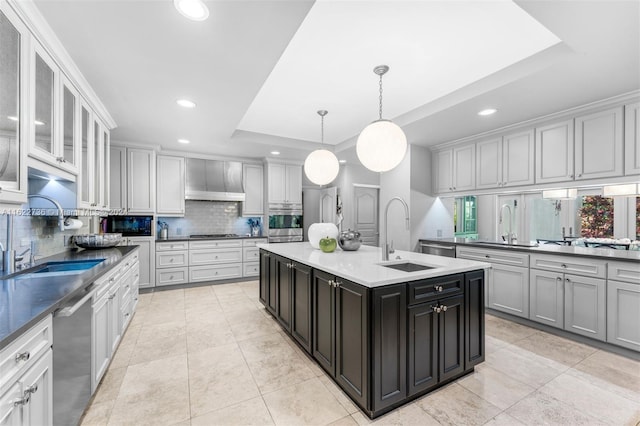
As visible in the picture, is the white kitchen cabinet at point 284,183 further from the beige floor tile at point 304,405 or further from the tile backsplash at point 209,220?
the beige floor tile at point 304,405

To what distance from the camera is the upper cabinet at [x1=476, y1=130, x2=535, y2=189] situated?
3.36 metres

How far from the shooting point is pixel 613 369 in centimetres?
225

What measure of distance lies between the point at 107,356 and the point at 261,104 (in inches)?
113

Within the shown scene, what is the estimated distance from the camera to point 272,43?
1837 mm

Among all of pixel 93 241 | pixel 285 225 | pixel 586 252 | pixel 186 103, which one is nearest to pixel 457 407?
pixel 586 252

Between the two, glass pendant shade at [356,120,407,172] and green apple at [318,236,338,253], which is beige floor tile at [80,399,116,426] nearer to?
green apple at [318,236,338,253]

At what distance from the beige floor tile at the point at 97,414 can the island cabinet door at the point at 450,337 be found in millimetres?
2230

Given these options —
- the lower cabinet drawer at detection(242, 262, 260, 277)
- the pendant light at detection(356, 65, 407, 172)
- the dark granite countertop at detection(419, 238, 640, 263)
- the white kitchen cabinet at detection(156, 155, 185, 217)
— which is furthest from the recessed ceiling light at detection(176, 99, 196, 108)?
the dark granite countertop at detection(419, 238, 640, 263)

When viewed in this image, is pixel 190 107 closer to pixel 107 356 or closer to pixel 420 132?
pixel 107 356

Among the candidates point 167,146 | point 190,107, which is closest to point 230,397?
point 190,107

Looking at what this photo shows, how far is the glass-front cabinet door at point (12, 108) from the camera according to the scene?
1389 mm

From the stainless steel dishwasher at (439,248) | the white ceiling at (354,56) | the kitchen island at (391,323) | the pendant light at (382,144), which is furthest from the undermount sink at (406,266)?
the stainless steel dishwasher at (439,248)

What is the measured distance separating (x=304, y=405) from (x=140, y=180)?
4385 mm

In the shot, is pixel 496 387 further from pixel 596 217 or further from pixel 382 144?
pixel 596 217
